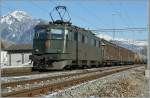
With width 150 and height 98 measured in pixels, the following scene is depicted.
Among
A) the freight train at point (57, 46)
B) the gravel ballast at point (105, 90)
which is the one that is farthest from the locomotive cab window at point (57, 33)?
the gravel ballast at point (105, 90)

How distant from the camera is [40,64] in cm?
2436

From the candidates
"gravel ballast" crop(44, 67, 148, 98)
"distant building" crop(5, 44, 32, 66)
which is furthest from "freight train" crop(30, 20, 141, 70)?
"distant building" crop(5, 44, 32, 66)

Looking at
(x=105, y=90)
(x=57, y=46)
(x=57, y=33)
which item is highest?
(x=57, y=33)

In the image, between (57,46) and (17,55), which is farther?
(17,55)

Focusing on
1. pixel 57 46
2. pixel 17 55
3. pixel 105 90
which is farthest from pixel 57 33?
pixel 17 55

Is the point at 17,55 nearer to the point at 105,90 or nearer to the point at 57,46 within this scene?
the point at 57,46

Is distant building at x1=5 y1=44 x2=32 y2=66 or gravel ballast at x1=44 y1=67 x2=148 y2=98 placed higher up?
distant building at x1=5 y1=44 x2=32 y2=66

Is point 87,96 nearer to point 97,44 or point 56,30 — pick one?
point 56,30

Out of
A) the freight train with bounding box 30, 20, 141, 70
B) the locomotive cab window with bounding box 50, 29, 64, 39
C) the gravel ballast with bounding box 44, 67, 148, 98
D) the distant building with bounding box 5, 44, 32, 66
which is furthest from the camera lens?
the distant building with bounding box 5, 44, 32, 66

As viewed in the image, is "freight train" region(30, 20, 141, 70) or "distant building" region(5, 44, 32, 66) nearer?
"freight train" region(30, 20, 141, 70)

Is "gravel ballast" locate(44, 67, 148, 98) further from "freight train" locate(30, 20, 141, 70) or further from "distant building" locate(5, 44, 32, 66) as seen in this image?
"distant building" locate(5, 44, 32, 66)

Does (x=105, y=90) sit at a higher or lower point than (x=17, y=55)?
lower

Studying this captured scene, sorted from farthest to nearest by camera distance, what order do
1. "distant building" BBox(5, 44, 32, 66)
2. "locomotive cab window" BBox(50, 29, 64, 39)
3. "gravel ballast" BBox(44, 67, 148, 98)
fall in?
"distant building" BBox(5, 44, 32, 66) < "locomotive cab window" BBox(50, 29, 64, 39) < "gravel ballast" BBox(44, 67, 148, 98)

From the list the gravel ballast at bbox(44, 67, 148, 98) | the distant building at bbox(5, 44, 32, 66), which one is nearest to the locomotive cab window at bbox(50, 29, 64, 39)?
the gravel ballast at bbox(44, 67, 148, 98)
